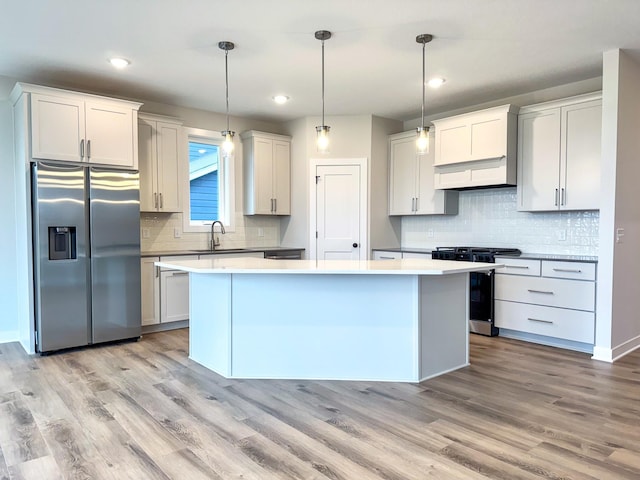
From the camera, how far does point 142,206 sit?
4969 millimetres

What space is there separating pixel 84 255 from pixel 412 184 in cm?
378

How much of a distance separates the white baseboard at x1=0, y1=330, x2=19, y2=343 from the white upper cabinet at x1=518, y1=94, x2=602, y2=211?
524 cm

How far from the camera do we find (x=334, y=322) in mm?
3373

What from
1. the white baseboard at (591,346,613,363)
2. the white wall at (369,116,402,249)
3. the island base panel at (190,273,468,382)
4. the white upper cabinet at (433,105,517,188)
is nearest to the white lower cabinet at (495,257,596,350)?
the white baseboard at (591,346,613,363)

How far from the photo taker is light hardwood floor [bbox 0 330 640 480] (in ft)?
7.14

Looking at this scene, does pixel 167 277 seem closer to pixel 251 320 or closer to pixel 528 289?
pixel 251 320

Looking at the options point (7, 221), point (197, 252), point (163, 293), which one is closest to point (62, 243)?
point (7, 221)

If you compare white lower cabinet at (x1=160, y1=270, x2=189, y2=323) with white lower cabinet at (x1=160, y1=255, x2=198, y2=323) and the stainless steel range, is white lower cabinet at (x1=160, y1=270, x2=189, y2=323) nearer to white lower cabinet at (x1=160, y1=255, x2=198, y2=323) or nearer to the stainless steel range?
white lower cabinet at (x1=160, y1=255, x2=198, y2=323)

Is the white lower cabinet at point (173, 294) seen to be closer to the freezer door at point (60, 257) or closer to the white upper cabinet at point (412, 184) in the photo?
the freezer door at point (60, 257)

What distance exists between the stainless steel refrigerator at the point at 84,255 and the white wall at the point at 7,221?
59cm

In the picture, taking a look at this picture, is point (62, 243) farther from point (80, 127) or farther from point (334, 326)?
point (334, 326)

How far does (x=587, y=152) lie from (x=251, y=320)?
3.43 m

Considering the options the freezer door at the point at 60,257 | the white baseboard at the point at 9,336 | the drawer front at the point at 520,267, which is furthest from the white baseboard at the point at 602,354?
the white baseboard at the point at 9,336

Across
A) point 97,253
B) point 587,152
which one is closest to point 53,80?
point 97,253
